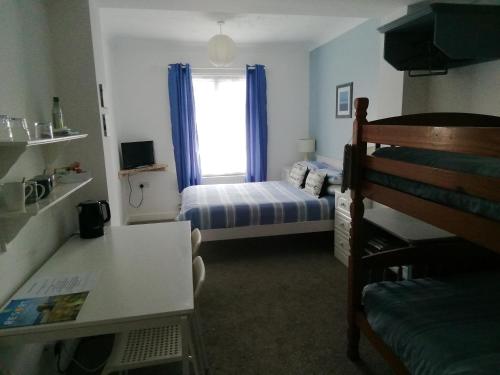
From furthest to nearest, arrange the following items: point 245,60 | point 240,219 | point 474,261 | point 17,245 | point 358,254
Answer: point 245,60, point 240,219, point 474,261, point 358,254, point 17,245

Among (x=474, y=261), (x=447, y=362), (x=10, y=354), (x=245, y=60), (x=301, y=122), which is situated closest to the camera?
(x=447, y=362)

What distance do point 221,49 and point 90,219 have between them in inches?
85.5

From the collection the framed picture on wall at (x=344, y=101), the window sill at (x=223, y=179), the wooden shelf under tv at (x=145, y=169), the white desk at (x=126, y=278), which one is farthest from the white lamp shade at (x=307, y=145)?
the white desk at (x=126, y=278)

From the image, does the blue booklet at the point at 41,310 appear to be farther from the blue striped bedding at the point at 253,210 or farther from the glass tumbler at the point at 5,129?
the blue striped bedding at the point at 253,210

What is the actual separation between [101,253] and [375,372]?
173 cm

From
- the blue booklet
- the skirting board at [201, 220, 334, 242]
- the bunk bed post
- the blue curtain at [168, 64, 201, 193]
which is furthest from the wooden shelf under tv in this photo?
the bunk bed post

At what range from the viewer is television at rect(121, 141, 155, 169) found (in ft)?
14.8

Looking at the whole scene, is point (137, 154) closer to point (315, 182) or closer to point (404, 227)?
point (315, 182)

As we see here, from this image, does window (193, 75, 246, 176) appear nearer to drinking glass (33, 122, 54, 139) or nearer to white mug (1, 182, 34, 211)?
drinking glass (33, 122, 54, 139)

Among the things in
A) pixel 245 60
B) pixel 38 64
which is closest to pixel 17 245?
pixel 38 64

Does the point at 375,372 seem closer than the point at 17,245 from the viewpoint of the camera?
No

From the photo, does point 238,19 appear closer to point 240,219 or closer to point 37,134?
point 240,219

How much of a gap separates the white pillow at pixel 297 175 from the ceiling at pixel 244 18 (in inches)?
68.3

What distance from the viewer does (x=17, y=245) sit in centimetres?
154
